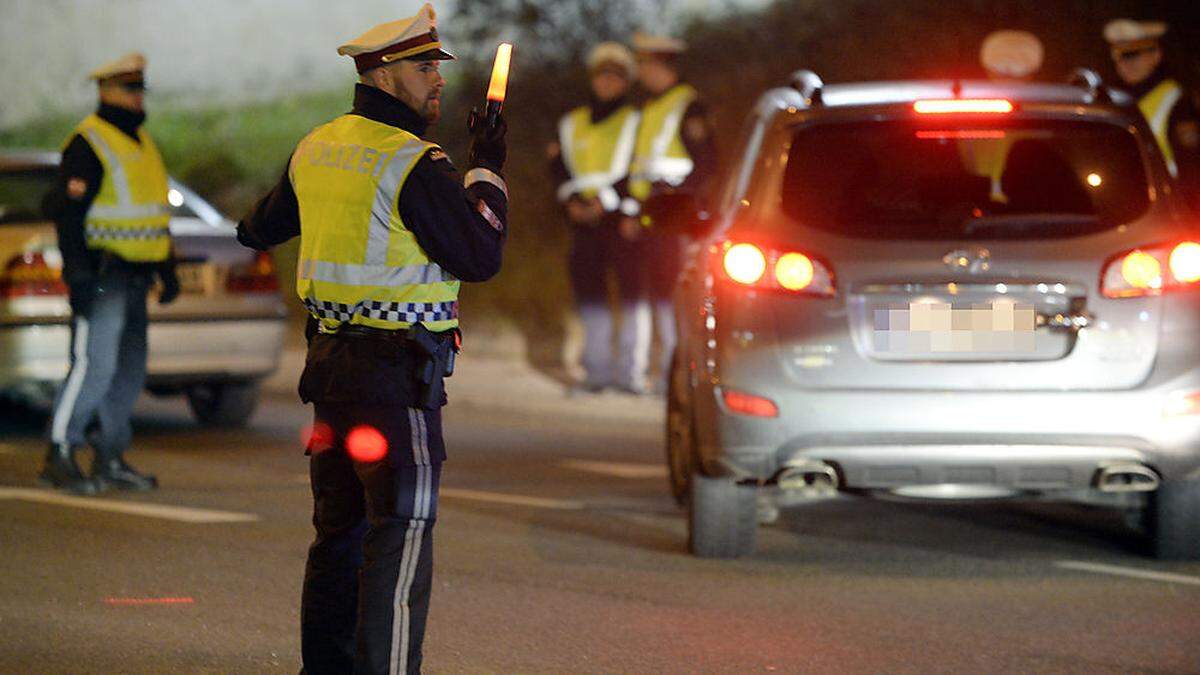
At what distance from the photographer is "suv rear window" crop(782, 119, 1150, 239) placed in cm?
742

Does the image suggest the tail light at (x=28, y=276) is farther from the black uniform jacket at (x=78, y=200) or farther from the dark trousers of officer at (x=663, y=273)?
the dark trousers of officer at (x=663, y=273)

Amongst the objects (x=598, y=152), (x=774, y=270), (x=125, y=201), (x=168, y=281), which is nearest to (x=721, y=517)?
(x=774, y=270)

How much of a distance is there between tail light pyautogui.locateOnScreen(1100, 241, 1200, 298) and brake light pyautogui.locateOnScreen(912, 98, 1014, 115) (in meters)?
0.67

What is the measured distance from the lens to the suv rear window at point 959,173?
7.42m

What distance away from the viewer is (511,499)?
9.38 m

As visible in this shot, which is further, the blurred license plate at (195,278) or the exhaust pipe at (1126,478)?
the blurred license plate at (195,278)

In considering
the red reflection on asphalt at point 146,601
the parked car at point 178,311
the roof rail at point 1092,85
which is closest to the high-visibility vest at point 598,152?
the parked car at point 178,311

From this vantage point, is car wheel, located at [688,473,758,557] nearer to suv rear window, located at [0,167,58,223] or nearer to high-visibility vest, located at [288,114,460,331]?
high-visibility vest, located at [288,114,460,331]

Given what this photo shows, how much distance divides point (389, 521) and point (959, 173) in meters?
3.09

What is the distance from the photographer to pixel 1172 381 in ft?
23.8

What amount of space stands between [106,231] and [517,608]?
3295 mm

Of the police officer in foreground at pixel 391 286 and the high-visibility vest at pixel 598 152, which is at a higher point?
the high-visibility vest at pixel 598 152

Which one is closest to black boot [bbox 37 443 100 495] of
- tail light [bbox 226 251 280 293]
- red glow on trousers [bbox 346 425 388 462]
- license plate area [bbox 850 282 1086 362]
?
tail light [bbox 226 251 280 293]

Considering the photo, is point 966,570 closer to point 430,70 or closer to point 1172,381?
point 1172,381
